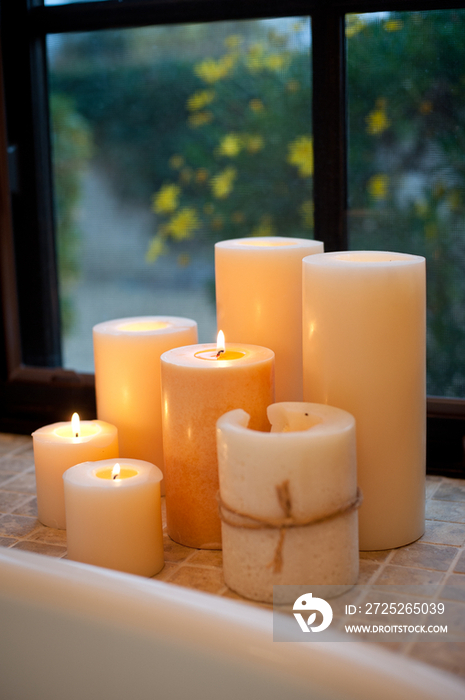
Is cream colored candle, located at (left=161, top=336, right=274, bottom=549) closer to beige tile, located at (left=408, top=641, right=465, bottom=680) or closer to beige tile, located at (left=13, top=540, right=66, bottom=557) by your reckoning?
beige tile, located at (left=13, top=540, right=66, bottom=557)

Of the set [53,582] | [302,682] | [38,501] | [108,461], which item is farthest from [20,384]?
[302,682]

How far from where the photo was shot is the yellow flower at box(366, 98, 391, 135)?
1220 millimetres

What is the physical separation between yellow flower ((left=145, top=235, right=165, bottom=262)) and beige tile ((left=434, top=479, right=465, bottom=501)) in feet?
2.41

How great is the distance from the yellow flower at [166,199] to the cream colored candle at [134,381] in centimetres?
38

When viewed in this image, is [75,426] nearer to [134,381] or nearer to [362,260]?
[134,381]

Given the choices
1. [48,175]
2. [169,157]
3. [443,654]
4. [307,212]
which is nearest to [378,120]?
[307,212]

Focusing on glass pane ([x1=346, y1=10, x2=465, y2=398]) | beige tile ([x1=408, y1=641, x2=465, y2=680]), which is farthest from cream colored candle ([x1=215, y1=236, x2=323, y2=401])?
beige tile ([x1=408, y1=641, x2=465, y2=680])

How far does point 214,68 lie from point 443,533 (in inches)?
36.6

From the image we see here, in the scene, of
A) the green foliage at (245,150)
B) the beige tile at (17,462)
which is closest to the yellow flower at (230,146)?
the green foliage at (245,150)

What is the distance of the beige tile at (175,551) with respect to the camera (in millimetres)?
992

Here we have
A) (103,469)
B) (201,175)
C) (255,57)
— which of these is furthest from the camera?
(201,175)

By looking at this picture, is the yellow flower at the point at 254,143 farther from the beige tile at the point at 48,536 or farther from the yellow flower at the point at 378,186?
the beige tile at the point at 48,536

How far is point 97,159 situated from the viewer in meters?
1.51

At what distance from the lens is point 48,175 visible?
60.4 inches
